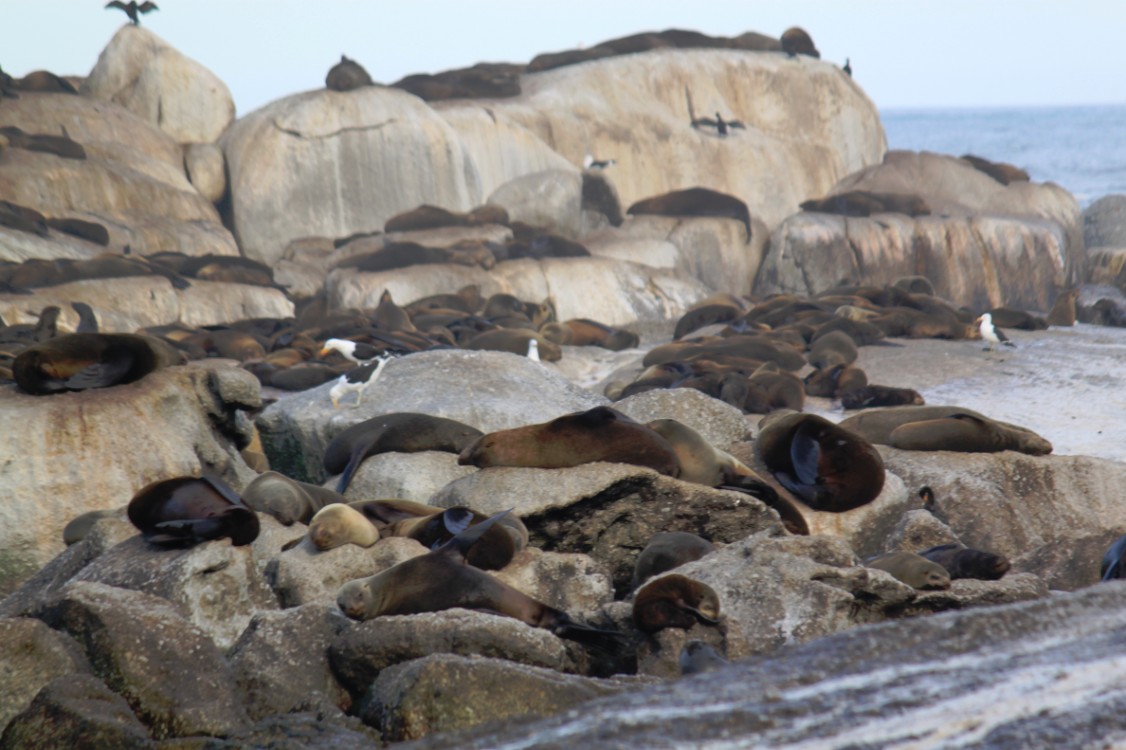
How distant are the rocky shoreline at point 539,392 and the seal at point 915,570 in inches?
6.5

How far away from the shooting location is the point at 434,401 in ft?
29.5

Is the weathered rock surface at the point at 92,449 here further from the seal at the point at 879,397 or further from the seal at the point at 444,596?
the seal at the point at 879,397

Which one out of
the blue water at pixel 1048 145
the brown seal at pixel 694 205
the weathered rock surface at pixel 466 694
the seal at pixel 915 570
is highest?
the weathered rock surface at pixel 466 694

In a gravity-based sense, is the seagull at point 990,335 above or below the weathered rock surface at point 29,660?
below

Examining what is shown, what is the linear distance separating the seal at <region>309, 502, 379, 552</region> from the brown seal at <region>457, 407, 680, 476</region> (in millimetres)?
1115

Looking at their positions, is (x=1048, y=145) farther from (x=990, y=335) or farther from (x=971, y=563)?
(x=971, y=563)

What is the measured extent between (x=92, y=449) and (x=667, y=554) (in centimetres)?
380

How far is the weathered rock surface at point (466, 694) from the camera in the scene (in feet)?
12.0

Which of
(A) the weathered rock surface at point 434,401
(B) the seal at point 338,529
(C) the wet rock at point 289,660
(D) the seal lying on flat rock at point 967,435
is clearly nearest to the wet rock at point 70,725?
(C) the wet rock at point 289,660

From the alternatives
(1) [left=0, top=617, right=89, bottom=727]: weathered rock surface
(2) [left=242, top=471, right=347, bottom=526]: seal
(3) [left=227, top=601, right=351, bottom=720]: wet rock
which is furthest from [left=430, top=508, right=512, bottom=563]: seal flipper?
(1) [left=0, top=617, right=89, bottom=727]: weathered rock surface

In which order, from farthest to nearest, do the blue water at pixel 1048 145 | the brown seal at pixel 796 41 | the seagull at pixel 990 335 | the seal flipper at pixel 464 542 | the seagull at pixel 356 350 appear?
the blue water at pixel 1048 145 < the brown seal at pixel 796 41 < the seagull at pixel 990 335 < the seagull at pixel 356 350 < the seal flipper at pixel 464 542

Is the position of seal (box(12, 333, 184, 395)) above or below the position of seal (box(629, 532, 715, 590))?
above

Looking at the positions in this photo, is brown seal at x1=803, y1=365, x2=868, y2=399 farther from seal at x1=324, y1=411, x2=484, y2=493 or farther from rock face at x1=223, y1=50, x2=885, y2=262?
rock face at x1=223, y1=50, x2=885, y2=262

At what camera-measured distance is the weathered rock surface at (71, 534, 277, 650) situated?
5.07m
